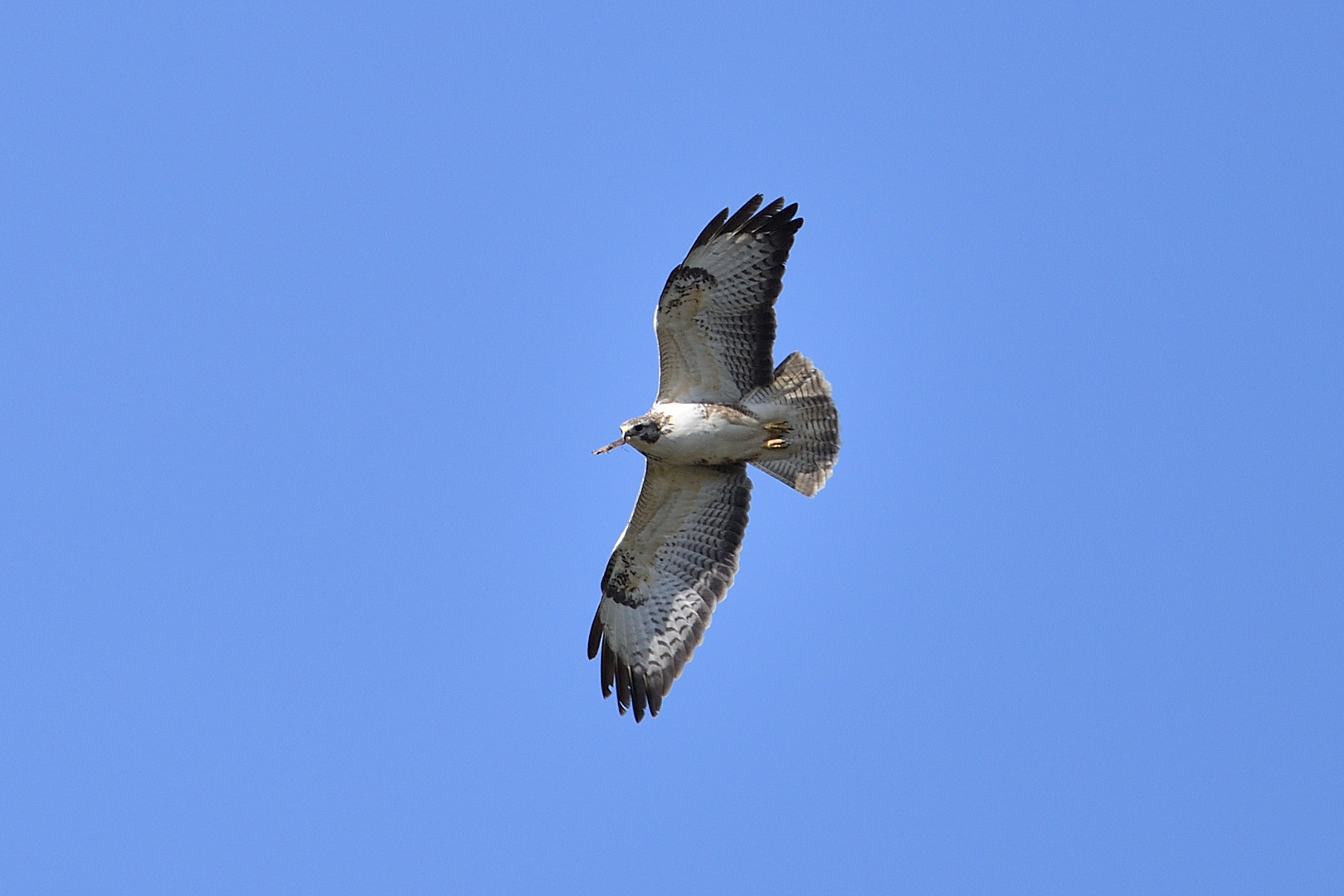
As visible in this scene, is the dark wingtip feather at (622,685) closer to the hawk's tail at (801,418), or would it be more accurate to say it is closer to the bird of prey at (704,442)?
the bird of prey at (704,442)

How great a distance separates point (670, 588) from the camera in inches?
535

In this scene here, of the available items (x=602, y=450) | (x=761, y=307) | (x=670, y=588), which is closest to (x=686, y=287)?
(x=761, y=307)

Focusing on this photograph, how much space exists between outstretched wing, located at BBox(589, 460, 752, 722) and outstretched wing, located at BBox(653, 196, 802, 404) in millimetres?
819

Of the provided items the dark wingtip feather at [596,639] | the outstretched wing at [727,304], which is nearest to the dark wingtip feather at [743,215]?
the outstretched wing at [727,304]

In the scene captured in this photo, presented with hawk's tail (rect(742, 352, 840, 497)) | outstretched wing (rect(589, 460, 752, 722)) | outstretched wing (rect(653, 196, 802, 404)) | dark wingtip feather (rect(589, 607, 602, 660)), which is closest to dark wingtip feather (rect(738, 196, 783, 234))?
outstretched wing (rect(653, 196, 802, 404))

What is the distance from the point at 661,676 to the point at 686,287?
3.13m

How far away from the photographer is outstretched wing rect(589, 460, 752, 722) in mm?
13469

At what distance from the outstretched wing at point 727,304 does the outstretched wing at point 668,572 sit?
32.3 inches

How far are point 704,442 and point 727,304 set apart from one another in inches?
42.3

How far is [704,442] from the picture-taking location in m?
13.0

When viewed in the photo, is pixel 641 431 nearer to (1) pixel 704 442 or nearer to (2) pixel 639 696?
(1) pixel 704 442

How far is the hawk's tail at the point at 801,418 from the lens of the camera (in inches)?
515

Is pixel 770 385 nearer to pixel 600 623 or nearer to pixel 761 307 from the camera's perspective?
pixel 761 307

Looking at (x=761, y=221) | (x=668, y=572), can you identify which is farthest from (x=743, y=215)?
(x=668, y=572)
